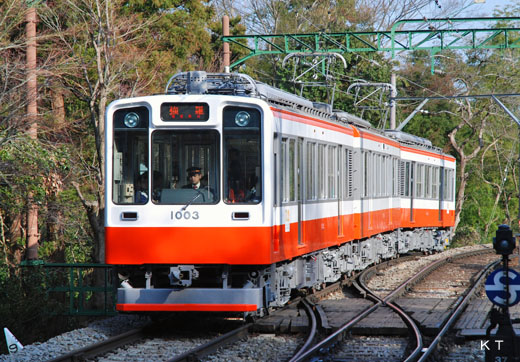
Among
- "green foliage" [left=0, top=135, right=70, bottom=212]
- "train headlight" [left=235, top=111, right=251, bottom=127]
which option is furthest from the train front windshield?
"green foliage" [left=0, top=135, right=70, bottom=212]

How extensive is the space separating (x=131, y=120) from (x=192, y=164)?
934mm

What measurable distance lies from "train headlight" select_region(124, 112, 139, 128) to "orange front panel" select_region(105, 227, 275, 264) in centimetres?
125

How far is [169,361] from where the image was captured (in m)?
8.52

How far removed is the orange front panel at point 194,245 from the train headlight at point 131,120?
4.10 feet

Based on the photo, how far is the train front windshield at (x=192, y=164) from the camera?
35.2 ft

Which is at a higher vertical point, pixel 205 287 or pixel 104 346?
pixel 205 287

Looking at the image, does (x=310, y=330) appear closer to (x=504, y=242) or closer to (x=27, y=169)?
(x=504, y=242)

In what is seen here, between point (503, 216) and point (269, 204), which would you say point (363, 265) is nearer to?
point (269, 204)

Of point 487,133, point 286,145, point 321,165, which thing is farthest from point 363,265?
point 487,133

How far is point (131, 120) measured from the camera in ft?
35.7

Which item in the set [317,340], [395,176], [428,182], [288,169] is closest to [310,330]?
[317,340]

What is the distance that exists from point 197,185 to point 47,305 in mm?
8248

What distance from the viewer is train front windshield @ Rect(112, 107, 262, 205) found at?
35.2ft

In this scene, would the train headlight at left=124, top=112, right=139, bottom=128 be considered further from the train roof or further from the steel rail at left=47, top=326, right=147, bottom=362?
the steel rail at left=47, top=326, right=147, bottom=362
